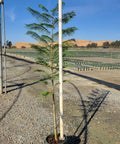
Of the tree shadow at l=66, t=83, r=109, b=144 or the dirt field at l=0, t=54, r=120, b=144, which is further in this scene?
the tree shadow at l=66, t=83, r=109, b=144

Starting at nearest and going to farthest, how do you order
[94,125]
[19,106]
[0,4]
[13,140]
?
[13,140]
[94,125]
[19,106]
[0,4]

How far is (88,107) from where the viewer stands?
29.1 ft

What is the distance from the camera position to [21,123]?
6824 millimetres

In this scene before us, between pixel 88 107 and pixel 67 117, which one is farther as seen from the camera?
pixel 88 107

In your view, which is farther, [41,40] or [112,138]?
[112,138]

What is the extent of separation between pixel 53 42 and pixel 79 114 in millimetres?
4595

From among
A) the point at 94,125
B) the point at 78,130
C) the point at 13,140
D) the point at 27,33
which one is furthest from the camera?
the point at 94,125

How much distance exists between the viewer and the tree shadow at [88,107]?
6191 millimetres

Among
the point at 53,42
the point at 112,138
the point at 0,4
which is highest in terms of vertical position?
the point at 0,4

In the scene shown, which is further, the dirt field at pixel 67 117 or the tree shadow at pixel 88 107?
the tree shadow at pixel 88 107

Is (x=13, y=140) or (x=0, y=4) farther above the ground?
(x=0, y=4)

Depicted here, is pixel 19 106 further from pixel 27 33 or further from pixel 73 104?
pixel 27 33

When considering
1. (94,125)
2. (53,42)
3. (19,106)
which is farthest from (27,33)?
(19,106)

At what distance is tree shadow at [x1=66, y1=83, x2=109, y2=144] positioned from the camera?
6191mm
